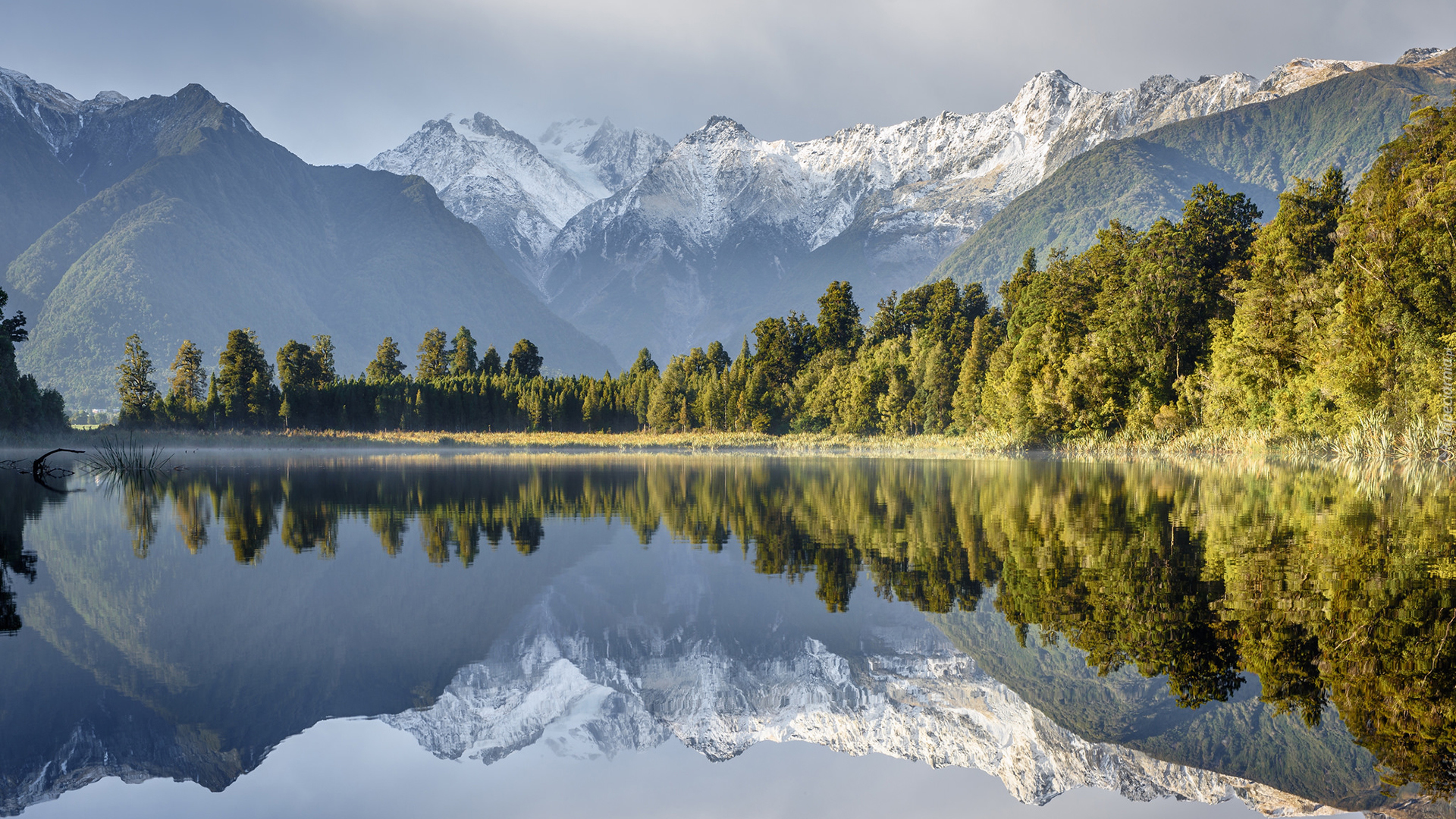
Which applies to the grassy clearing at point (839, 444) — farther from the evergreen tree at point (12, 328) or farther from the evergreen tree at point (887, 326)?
the evergreen tree at point (887, 326)

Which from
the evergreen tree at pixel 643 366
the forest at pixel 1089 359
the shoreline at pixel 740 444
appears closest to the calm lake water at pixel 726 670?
the forest at pixel 1089 359

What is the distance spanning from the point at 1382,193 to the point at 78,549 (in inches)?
2478

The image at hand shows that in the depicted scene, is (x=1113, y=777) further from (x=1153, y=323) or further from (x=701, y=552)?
(x=1153, y=323)

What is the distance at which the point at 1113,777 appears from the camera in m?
9.12

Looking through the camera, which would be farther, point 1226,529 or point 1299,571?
point 1226,529

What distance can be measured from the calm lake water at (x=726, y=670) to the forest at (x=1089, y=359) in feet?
102

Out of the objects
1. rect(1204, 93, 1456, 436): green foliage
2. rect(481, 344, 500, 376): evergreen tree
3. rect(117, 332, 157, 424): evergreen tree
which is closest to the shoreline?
rect(1204, 93, 1456, 436): green foliage

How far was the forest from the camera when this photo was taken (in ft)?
155

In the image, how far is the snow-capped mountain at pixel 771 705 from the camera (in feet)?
30.3

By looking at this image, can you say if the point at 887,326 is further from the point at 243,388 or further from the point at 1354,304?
the point at 243,388

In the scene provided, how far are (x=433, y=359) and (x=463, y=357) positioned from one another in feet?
16.2

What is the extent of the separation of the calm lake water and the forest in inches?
1229

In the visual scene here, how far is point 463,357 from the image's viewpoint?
153 metres

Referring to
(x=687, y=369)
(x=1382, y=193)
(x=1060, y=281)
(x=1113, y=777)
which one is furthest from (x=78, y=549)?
(x=687, y=369)
